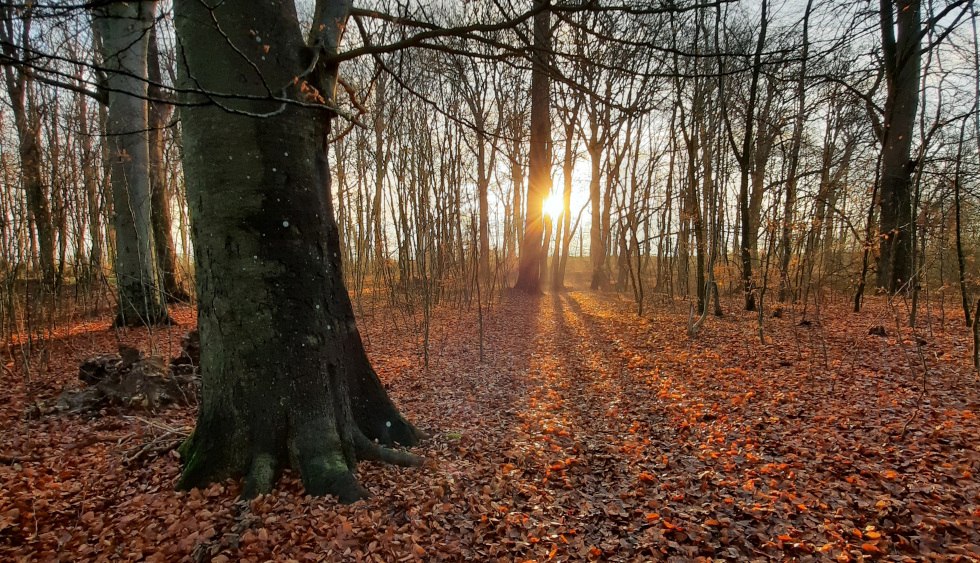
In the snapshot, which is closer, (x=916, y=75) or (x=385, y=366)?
(x=385, y=366)

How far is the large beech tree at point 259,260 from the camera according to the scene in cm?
244

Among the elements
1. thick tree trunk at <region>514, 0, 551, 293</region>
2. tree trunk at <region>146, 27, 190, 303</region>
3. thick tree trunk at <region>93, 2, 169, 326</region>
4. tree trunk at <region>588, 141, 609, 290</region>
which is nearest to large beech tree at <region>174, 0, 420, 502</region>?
thick tree trunk at <region>93, 2, 169, 326</region>

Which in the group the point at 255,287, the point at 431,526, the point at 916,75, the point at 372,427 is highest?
the point at 916,75

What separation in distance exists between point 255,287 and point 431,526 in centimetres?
171

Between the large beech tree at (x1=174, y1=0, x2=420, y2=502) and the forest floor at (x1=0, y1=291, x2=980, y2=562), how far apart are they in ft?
0.75

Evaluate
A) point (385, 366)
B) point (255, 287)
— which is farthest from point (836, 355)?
point (255, 287)

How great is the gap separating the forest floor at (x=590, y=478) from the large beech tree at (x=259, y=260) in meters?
0.23

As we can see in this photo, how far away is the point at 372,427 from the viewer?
315cm

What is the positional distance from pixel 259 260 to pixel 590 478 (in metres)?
2.61

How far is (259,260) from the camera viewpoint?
96.3 inches

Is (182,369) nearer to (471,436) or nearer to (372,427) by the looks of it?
(372,427)

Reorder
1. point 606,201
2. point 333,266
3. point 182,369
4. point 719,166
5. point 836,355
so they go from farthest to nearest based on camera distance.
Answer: point 606,201
point 719,166
point 836,355
point 182,369
point 333,266

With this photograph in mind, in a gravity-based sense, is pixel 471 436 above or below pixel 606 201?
below

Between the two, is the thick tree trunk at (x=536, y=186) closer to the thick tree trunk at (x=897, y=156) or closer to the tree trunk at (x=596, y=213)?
the tree trunk at (x=596, y=213)
